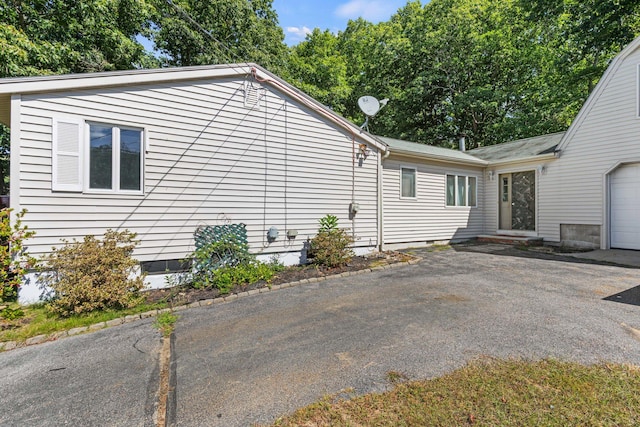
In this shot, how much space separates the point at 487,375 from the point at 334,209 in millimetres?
5698

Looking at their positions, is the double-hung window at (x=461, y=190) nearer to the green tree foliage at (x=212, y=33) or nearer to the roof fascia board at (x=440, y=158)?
the roof fascia board at (x=440, y=158)

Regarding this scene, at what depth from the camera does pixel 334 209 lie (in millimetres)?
7922

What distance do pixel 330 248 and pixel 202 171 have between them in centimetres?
335

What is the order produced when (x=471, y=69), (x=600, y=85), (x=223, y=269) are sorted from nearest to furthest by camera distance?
(x=223, y=269), (x=600, y=85), (x=471, y=69)

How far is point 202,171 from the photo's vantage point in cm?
619

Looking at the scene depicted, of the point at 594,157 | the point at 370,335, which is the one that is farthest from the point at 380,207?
the point at 594,157

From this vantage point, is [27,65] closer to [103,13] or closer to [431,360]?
[103,13]

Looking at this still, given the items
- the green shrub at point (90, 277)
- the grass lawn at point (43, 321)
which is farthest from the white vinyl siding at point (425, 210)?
the grass lawn at point (43, 321)

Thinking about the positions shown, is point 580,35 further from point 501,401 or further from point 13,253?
point 13,253

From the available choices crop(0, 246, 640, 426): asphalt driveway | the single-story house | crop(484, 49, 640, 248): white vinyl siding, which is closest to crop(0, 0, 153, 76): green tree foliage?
the single-story house

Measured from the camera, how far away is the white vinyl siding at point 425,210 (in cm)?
934

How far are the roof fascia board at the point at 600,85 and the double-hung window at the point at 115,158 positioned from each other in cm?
1230

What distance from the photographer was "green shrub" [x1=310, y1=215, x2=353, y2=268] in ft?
22.6

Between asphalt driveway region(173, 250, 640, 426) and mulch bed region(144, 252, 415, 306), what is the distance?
51 cm
